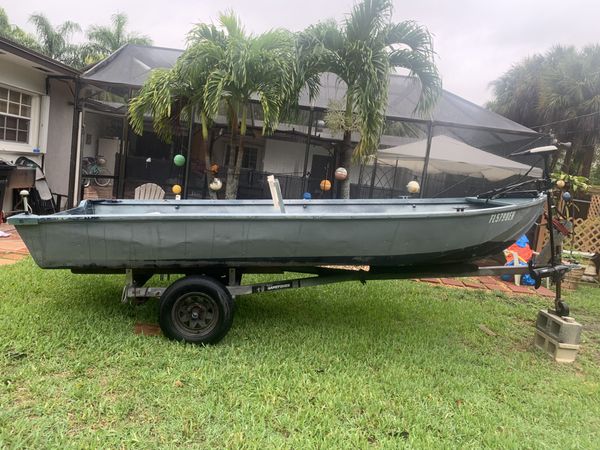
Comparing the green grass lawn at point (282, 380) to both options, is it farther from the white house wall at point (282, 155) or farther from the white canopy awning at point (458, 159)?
the white house wall at point (282, 155)

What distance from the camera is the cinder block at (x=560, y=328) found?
3928 mm

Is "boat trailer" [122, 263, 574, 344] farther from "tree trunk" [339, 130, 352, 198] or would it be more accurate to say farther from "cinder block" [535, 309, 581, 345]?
"tree trunk" [339, 130, 352, 198]

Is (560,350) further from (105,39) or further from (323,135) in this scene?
(105,39)

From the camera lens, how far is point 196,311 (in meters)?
3.62

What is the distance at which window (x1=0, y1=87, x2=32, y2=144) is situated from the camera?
8.26 metres

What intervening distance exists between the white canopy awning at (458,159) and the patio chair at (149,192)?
4747 mm

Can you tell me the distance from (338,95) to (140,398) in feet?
24.2

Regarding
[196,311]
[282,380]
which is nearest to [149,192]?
[196,311]

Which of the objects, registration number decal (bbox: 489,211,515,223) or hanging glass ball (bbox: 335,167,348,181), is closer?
registration number decal (bbox: 489,211,515,223)

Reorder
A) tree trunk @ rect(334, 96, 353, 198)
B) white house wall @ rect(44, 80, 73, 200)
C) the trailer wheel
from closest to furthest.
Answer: the trailer wheel < tree trunk @ rect(334, 96, 353, 198) < white house wall @ rect(44, 80, 73, 200)

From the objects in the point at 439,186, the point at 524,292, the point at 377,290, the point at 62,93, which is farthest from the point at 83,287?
the point at 439,186

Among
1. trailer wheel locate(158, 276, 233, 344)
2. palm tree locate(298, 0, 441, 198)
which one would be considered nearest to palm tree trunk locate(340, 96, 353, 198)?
palm tree locate(298, 0, 441, 198)

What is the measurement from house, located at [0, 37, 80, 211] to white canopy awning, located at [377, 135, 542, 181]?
682 centimetres

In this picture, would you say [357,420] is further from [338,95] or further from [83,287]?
[338,95]
